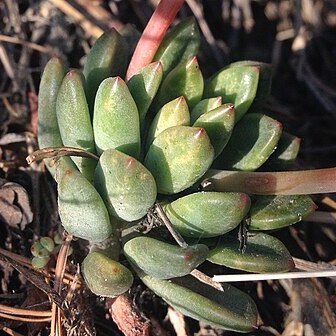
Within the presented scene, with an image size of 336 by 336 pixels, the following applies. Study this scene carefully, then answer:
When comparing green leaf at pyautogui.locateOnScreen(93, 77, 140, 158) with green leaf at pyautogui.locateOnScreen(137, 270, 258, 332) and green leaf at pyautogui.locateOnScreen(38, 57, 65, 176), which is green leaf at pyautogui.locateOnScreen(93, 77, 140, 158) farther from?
green leaf at pyautogui.locateOnScreen(137, 270, 258, 332)

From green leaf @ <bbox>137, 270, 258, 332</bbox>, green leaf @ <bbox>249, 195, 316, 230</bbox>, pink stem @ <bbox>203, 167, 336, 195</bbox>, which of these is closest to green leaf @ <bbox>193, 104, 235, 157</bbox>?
pink stem @ <bbox>203, 167, 336, 195</bbox>

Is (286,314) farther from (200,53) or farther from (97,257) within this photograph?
(200,53)

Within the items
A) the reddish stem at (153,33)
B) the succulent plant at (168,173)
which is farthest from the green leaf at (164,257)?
the reddish stem at (153,33)

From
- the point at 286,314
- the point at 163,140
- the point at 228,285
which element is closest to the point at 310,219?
the point at 286,314

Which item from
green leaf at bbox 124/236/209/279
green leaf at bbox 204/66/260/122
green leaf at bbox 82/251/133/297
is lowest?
green leaf at bbox 82/251/133/297

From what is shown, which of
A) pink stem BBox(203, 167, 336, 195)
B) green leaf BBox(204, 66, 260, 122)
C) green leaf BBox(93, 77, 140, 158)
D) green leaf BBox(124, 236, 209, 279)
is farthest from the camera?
green leaf BBox(204, 66, 260, 122)

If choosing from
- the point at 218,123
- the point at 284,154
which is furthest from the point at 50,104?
the point at 284,154
